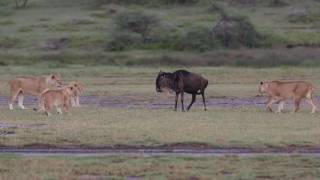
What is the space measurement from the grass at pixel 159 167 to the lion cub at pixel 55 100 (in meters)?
9.03

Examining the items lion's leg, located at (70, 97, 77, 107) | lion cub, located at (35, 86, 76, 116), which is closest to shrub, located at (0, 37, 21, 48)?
lion's leg, located at (70, 97, 77, 107)

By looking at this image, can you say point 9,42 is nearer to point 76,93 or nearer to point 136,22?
point 136,22

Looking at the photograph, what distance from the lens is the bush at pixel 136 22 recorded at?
66938mm

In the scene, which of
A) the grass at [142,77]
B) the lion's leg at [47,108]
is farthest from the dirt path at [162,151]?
the grass at [142,77]

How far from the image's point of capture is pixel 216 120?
23828 mm

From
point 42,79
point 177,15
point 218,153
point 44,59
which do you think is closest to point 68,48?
point 44,59

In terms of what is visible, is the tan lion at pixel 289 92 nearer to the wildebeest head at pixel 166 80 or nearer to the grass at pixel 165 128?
the grass at pixel 165 128

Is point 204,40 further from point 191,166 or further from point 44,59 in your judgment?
point 191,166

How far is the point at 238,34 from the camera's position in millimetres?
63875

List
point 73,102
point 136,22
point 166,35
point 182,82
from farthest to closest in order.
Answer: point 136,22, point 166,35, point 73,102, point 182,82

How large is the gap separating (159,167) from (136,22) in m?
52.5

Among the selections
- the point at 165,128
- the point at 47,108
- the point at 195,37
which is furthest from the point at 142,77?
the point at 165,128

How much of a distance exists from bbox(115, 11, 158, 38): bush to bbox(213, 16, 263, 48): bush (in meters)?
5.51

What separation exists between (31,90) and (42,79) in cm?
56
